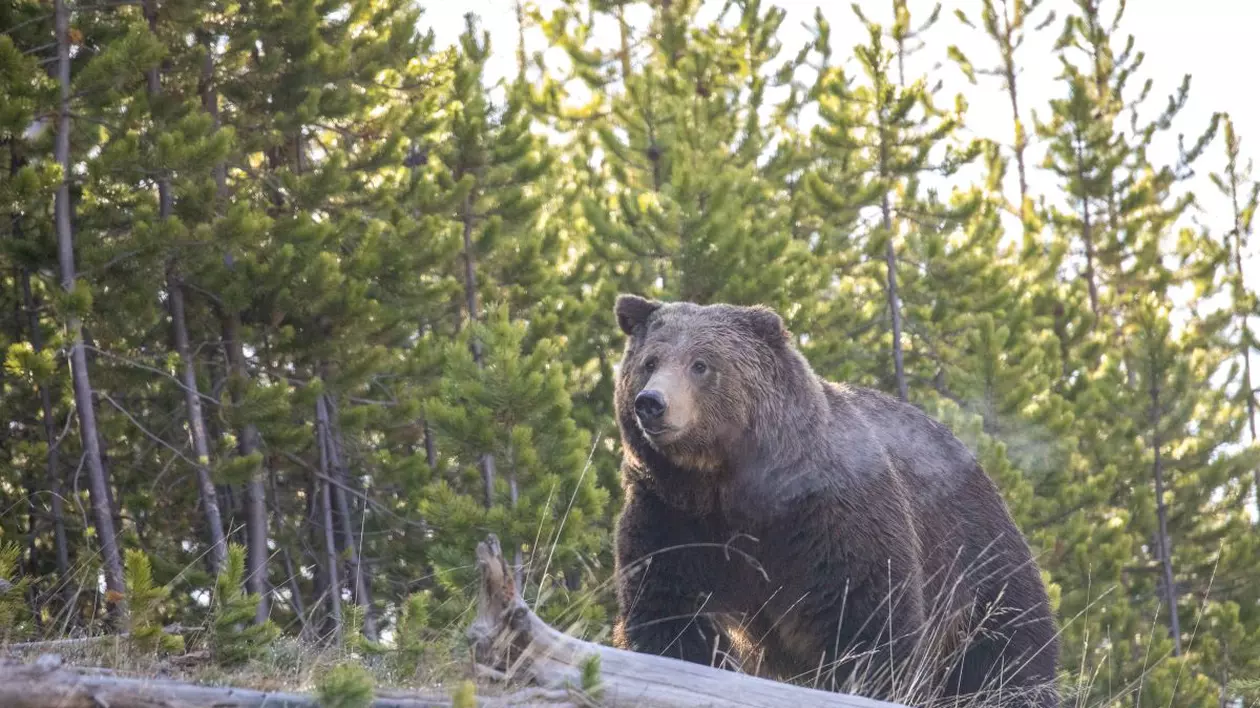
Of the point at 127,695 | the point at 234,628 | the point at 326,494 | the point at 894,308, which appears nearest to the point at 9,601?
the point at 234,628

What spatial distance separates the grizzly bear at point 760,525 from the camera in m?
5.72

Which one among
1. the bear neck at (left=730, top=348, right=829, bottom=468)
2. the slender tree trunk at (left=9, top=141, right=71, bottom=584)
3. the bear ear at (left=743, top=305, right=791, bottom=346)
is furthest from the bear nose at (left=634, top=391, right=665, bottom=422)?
the slender tree trunk at (left=9, top=141, right=71, bottom=584)

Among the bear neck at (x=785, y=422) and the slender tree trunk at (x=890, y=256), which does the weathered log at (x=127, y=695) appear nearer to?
the bear neck at (x=785, y=422)

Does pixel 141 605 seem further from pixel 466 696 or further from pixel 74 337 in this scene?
pixel 74 337

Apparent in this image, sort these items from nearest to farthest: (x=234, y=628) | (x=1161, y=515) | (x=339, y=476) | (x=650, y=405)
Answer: (x=234, y=628)
(x=650, y=405)
(x=339, y=476)
(x=1161, y=515)

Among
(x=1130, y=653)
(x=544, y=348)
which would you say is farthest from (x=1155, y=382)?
(x=544, y=348)

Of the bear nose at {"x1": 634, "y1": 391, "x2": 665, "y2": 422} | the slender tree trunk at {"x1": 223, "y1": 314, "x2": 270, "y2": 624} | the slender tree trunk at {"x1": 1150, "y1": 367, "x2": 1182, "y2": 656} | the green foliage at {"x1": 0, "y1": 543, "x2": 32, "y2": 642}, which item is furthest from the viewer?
the slender tree trunk at {"x1": 1150, "y1": 367, "x2": 1182, "y2": 656}

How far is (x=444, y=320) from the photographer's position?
16.2m

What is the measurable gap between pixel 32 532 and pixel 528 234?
6.04 meters

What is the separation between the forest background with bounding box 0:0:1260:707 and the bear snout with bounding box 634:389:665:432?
1.12 metres

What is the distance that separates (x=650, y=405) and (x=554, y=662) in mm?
1667

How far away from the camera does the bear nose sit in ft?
18.1

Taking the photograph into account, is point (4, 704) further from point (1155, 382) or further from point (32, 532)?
point (1155, 382)

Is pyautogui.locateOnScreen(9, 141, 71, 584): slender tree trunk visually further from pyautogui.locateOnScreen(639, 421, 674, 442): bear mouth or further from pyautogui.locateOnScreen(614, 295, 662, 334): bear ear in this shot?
pyautogui.locateOnScreen(639, 421, 674, 442): bear mouth
